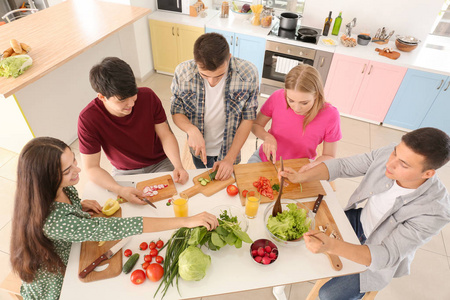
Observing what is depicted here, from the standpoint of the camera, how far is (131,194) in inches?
62.2

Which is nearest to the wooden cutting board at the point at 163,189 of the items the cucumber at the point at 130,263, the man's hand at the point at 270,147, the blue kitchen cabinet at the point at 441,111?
the cucumber at the point at 130,263

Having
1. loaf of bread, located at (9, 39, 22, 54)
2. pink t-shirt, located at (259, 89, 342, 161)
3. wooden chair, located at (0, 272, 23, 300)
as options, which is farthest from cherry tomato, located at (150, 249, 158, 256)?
loaf of bread, located at (9, 39, 22, 54)

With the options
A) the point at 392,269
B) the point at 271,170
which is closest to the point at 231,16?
the point at 271,170

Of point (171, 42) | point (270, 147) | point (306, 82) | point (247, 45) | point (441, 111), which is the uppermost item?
point (306, 82)

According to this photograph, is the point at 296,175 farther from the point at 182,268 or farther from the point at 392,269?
the point at 182,268

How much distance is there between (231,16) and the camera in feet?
13.7

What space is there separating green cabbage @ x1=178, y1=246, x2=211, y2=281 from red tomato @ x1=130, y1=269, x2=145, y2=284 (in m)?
0.17

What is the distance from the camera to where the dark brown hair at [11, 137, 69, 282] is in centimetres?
117

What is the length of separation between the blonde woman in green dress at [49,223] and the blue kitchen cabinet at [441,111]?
3.37 meters

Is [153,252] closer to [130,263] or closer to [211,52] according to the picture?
[130,263]

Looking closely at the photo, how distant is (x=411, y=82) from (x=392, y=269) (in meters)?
2.69

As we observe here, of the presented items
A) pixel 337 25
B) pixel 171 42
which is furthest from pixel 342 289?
pixel 171 42

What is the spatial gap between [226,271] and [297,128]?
3.57 ft

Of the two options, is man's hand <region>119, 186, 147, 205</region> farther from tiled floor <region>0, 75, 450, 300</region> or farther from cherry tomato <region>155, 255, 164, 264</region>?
tiled floor <region>0, 75, 450, 300</region>
